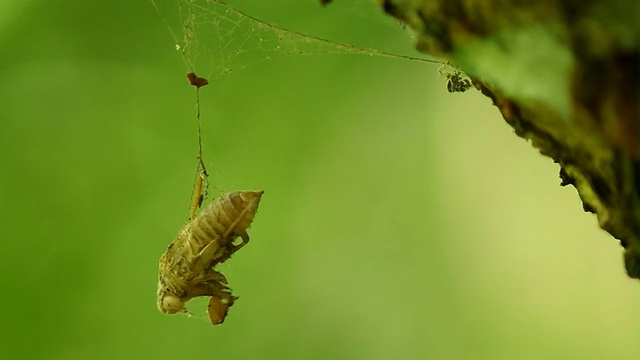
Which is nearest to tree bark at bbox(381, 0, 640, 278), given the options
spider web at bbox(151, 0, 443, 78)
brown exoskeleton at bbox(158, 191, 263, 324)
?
brown exoskeleton at bbox(158, 191, 263, 324)

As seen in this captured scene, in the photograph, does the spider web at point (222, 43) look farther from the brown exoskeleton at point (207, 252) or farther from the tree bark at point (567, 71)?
the tree bark at point (567, 71)

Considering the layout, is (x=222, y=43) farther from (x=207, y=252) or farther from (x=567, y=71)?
(x=567, y=71)

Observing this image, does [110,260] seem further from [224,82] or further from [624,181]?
[624,181]

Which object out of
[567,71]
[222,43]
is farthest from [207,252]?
[567,71]

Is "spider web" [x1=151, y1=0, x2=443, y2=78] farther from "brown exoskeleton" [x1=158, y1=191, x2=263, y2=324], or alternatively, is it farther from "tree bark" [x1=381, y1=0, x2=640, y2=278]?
"tree bark" [x1=381, y1=0, x2=640, y2=278]

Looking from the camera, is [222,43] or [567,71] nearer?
[567,71]
